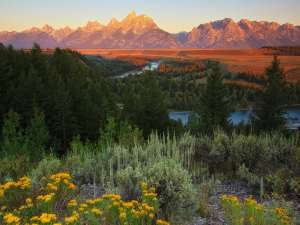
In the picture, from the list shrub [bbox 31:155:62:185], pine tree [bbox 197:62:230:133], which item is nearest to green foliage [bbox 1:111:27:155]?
shrub [bbox 31:155:62:185]

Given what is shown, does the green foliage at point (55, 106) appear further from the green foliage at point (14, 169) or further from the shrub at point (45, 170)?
the shrub at point (45, 170)

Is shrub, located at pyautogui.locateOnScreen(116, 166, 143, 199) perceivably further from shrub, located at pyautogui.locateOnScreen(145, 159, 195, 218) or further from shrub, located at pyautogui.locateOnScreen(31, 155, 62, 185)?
shrub, located at pyautogui.locateOnScreen(31, 155, 62, 185)

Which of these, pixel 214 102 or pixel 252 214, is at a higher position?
pixel 252 214

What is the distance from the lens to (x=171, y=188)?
6055mm

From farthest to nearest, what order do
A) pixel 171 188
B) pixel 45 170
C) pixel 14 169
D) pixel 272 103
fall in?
pixel 272 103 < pixel 14 169 < pixel 45 170 < pixel 171 188

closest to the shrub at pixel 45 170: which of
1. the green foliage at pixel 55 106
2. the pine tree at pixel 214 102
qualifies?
the green foliage at pixel 55 106

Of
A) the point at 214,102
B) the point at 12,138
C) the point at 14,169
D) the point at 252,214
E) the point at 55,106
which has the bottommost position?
the point at 214,102

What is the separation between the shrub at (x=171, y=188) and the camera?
591 centimetres

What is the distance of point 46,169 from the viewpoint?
7395 millimetres

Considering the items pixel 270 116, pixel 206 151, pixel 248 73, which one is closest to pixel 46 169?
pixel 206 151

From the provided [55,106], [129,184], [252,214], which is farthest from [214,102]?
[252,214]

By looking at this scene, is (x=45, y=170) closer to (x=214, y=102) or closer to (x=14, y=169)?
(x=14, y=169)

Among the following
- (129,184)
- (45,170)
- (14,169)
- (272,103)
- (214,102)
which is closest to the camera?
(129,184)

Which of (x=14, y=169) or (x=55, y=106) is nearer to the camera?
(x=14, y=169)
